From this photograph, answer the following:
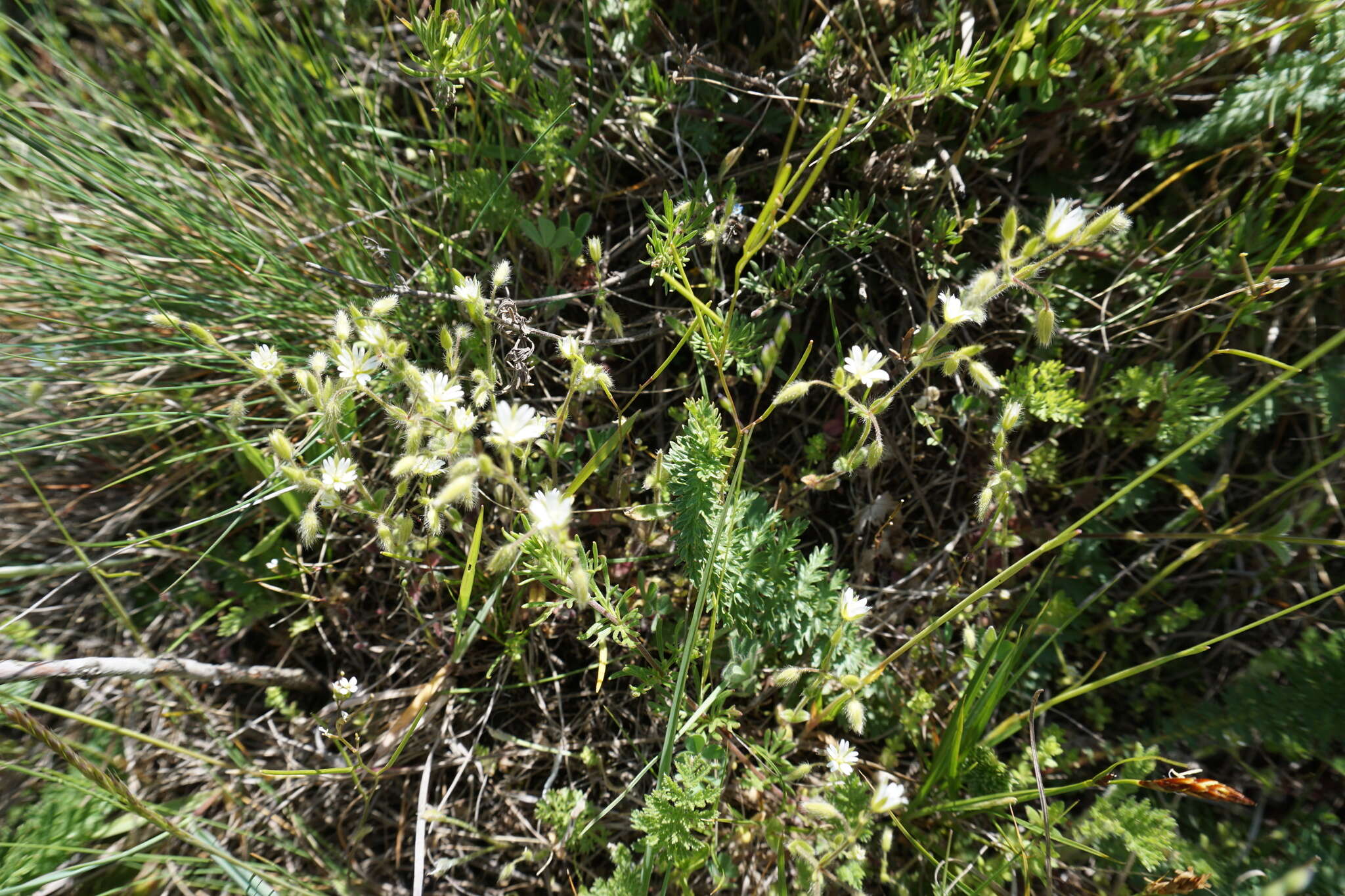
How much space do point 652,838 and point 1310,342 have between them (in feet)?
6.94

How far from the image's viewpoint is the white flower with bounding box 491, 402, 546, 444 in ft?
4.75

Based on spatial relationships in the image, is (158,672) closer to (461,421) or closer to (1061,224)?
(461,421)

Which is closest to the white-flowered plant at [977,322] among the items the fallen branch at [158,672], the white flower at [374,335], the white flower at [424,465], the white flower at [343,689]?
the white flower at [424,465]

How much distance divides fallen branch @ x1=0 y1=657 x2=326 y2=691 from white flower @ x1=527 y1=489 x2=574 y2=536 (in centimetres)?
114

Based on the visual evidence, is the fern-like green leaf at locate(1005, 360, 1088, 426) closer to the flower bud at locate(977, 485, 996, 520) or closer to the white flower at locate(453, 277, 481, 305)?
the flower bud at locate(977, 485, 996, 520)

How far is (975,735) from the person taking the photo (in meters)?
1.71

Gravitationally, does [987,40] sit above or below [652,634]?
above

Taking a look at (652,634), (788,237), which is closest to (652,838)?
(652,634)

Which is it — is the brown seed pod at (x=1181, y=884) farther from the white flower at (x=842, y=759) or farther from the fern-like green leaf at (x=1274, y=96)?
the fern-like green leaf at (x=1274, y=96)

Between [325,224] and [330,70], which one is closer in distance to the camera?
[325,224]

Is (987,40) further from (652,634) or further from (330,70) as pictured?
(330,70)

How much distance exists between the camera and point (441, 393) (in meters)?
1.56

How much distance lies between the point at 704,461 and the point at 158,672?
1.47 metres

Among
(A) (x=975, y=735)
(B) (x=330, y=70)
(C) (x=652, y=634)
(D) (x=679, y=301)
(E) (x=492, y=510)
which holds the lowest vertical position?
(A) (x=975, y=735)
